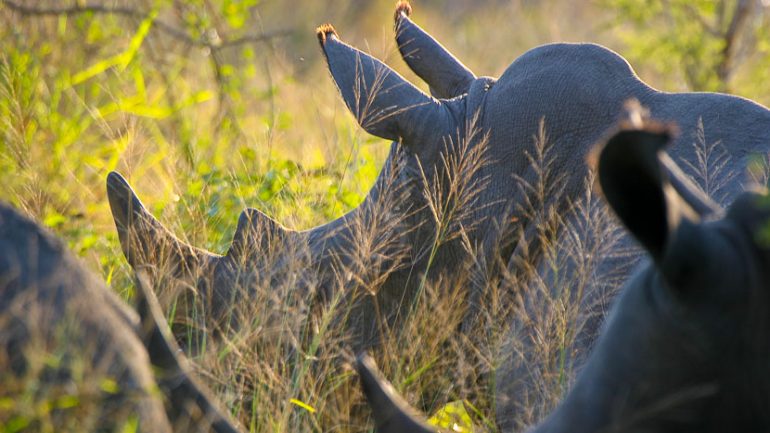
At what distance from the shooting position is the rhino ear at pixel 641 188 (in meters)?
1.70

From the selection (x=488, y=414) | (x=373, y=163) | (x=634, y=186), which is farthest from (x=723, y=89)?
(x=634, y=186)

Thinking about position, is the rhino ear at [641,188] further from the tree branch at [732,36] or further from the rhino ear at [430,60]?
the tree branch at [732,36]

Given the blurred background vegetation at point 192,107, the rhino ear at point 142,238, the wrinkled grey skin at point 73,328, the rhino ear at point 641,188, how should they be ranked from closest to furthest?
the rhino ear at point 641,188 < the wrinkled grey skin at point 73,328 < the rhino ear at point 142,238 < the blurred background vegetation at point 192,107

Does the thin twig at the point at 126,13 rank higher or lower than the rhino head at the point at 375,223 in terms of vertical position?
higher

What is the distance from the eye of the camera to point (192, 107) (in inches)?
299

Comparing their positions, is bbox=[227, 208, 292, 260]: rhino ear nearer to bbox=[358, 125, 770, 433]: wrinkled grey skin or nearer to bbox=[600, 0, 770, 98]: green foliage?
bbox=[358, 125, 770, 433]: wrinkled grey skin

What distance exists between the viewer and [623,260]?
3.39 meters

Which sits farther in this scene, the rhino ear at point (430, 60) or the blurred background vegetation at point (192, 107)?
the blurred background vegetation at point (192, 107)

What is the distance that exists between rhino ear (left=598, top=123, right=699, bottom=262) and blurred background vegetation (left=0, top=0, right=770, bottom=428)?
200 centimetres

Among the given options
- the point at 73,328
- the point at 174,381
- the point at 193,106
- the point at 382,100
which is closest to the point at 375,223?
the point at 382,100

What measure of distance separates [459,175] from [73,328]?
190 centimetres

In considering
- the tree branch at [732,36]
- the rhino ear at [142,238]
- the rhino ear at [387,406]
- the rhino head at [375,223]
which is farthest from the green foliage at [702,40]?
the rhino ear at [387,406]

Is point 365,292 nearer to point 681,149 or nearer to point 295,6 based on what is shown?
point 681,149

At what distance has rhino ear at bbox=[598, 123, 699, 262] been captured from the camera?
1.70 meters
